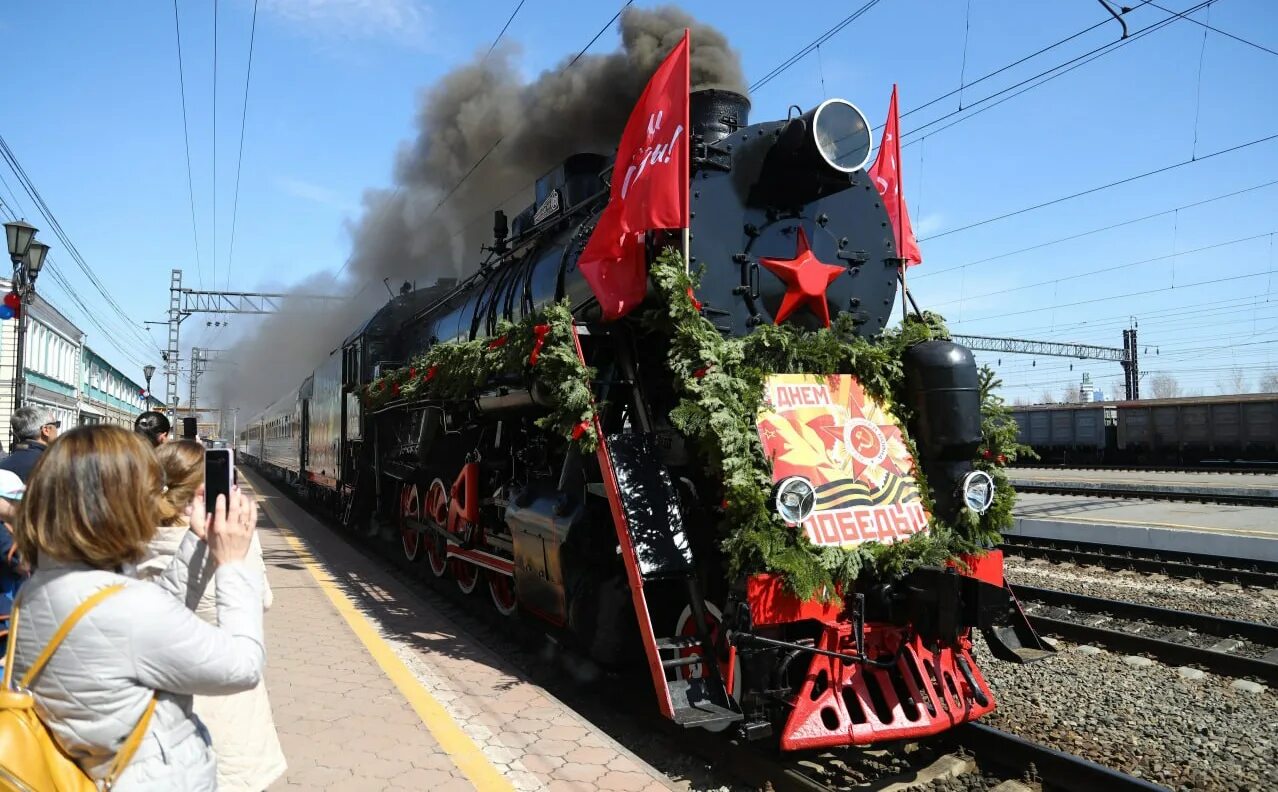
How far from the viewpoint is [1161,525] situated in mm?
11531

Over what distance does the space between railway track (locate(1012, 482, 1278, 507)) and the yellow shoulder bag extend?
16.4m

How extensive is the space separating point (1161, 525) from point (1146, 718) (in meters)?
8.13

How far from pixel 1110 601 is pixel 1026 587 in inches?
34.7

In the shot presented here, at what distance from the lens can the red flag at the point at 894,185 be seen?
18.0 ft

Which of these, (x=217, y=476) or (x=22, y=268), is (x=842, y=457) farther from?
(x=22, y=268)

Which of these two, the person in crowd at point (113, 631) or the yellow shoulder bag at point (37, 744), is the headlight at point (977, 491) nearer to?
the person in crowd at point (113, 631)

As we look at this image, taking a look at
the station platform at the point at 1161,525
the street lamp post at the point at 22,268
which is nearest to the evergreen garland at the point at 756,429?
the station platform at the point at 1161,525

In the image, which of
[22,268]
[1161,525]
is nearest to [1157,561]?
[1161,525]

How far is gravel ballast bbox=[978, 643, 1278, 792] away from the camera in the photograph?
399 cm

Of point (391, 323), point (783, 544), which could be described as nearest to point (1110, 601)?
point (783, 544)

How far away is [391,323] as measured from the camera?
37.6ft

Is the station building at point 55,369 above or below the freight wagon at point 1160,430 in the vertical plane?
above

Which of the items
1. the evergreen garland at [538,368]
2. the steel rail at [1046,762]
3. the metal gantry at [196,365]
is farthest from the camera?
the metal gantry at [196,365]

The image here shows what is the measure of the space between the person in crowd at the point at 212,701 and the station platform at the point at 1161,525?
1024 cm
